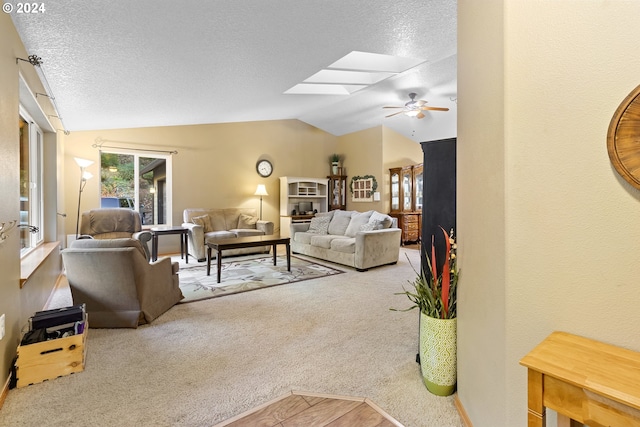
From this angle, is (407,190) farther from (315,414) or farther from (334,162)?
(315,414)

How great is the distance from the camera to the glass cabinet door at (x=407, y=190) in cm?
715

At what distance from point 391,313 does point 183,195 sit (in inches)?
196

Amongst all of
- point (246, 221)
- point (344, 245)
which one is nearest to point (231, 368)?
point (344, 245)

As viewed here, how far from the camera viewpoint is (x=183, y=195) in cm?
612

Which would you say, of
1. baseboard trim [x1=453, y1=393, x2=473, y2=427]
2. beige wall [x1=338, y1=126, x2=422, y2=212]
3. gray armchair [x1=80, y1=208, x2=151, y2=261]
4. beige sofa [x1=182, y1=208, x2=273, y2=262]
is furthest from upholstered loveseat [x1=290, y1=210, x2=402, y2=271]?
baseboard trim [x1=453, y1=393, x2=473, y2=427]

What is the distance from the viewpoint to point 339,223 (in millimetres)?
5648

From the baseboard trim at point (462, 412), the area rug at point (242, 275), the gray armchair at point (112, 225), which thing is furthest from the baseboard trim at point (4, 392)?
the gray armchair at point (112, 225)

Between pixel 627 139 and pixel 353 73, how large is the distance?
4.05m

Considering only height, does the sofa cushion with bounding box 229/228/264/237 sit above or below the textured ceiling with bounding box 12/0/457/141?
below

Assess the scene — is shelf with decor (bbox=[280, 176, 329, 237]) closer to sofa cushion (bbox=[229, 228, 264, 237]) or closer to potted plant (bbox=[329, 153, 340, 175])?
potted plant (bbox=[329, 153, 340, 175])

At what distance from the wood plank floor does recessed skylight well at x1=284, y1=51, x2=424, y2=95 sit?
3.45m

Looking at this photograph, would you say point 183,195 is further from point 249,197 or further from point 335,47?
point 335,47

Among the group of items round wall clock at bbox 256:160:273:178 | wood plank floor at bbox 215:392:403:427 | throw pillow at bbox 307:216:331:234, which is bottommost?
wood plank floor at bbox 215:392:403:427

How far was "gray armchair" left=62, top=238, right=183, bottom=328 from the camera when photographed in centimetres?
238
